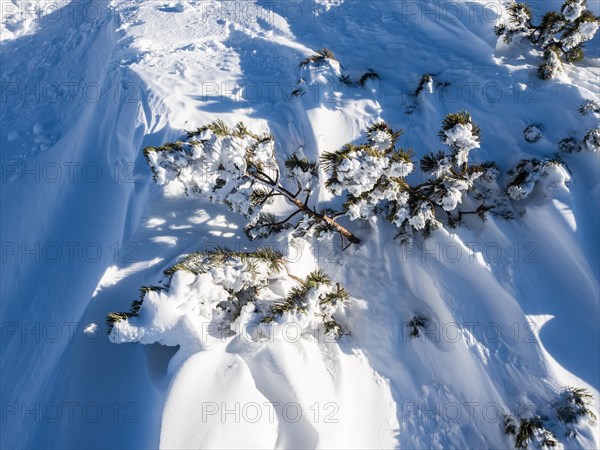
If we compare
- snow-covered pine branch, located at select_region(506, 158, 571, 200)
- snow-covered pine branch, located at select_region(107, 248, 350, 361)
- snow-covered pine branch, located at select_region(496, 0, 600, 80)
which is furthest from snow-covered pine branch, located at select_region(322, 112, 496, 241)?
snow-covered pine branch, located at select_region(496, 0, 600, 80)

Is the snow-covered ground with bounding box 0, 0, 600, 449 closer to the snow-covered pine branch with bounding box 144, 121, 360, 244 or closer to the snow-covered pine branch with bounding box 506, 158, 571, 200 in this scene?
the snow-covered pine branch with bounding box 506, 158, 571, 200

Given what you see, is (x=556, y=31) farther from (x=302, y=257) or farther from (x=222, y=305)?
(x=222, y=305)

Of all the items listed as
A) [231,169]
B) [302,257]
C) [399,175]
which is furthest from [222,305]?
[399,175]

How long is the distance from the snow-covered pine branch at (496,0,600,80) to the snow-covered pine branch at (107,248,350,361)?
6710mm

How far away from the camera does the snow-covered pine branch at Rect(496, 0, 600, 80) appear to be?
721 centimetres

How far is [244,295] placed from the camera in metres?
5.49

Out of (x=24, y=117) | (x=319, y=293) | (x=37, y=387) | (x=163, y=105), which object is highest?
(x=163, y=105)

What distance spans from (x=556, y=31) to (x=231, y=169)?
7.65 metres

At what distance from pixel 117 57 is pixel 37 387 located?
283 inches

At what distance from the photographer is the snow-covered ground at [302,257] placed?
502cm

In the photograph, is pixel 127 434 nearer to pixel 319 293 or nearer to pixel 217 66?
pixel 319 293

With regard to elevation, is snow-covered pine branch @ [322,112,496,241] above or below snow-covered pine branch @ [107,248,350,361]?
above

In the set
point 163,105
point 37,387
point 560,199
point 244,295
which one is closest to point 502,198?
point 560,199

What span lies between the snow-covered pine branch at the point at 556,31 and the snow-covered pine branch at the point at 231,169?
229 inches
